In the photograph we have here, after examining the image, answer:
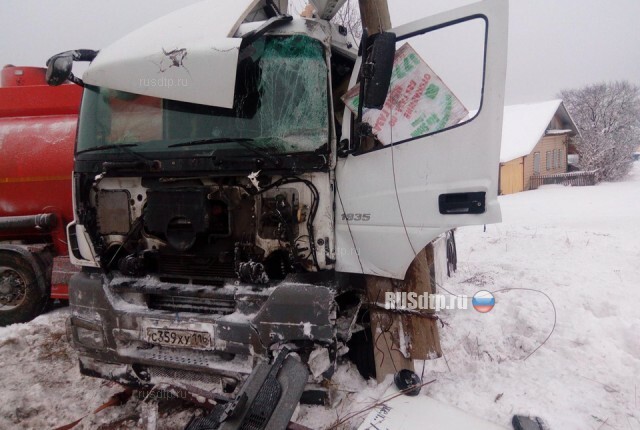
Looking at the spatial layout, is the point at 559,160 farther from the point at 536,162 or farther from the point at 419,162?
the point at 419,162

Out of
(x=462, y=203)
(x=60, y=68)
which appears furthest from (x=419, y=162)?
(x=60, y=68)

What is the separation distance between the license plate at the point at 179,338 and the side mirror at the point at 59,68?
2.13 m

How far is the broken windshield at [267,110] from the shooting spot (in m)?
2.67

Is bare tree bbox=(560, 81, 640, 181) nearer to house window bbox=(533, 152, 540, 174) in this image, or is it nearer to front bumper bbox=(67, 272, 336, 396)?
house window bbox=(533, 152, 540, 174)

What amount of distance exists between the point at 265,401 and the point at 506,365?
7.63 feet

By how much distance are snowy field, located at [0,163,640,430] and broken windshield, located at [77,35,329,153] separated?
206 cm

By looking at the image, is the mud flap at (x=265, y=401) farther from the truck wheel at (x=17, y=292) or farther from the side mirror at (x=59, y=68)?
the truck wheel at (x=17, y=292)

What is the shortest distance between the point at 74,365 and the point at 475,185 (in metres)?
4.05

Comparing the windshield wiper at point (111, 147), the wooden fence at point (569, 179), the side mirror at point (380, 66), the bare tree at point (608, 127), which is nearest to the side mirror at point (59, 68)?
the windshield wiper at point (111, 147)

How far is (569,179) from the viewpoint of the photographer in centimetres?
2478

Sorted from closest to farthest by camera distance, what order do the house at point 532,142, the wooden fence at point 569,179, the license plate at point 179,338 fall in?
1. the license plate at point 179,338
2. the house at point 532,142
3. the wooden fence at point 569,179

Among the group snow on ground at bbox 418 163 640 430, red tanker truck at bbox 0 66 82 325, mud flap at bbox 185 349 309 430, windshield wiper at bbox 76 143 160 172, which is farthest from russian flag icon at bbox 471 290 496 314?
red tanker truck at bbox 0 66 82 325

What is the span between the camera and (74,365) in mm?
3766

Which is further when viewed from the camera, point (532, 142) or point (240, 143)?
point (532, 142)
